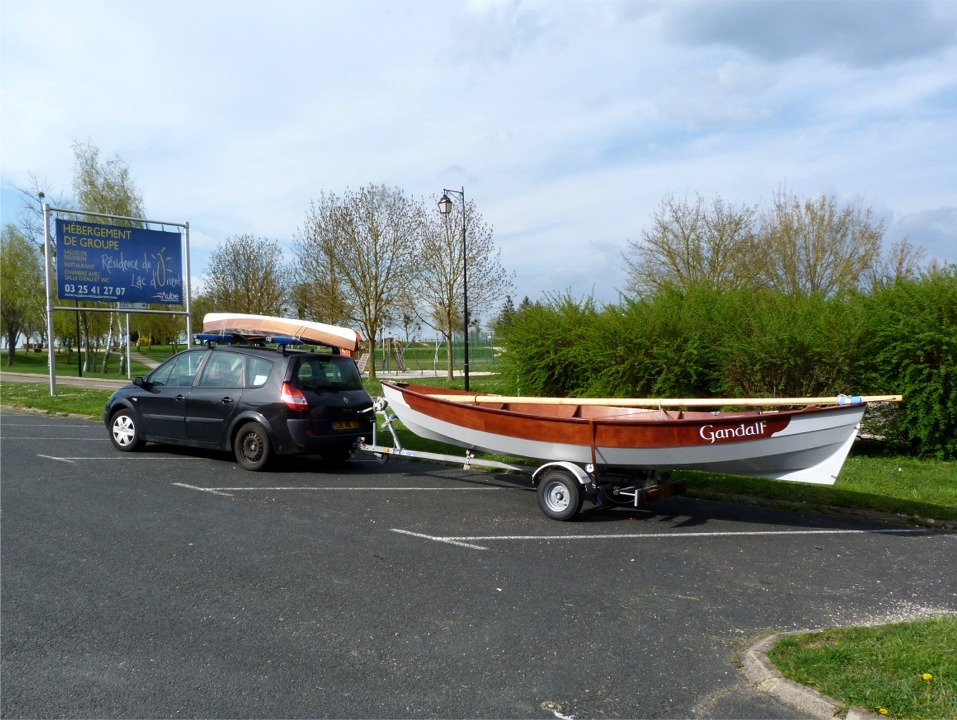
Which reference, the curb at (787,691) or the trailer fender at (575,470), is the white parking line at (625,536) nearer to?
the trailer fender at (575,470)

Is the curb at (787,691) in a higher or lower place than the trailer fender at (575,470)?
lower

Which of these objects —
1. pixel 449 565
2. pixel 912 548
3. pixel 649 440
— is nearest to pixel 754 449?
pixel 649 440

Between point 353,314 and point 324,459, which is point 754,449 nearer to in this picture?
point 324,459

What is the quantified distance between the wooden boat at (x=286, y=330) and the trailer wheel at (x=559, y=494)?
13.8 feet

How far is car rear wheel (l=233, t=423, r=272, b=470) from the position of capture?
10.1 metres

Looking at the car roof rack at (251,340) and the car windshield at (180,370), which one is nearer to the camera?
the car roof rack at (251,340)

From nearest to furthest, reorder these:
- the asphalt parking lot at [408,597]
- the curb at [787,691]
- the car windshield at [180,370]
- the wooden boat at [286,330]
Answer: the curb at [787,691] < the asphalt parking lot at [408,597] < the car windshield at [180,370] < the wooden boat at [286,330]

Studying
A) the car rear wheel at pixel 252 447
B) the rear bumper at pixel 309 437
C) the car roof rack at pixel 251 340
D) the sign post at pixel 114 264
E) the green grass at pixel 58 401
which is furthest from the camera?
the sign post at pixel 114 264

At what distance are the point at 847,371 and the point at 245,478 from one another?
887 cm

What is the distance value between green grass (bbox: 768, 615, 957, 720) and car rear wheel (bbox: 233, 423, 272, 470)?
713cm

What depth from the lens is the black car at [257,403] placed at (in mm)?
9992

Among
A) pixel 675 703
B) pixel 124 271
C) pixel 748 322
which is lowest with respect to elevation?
pixel 675 703

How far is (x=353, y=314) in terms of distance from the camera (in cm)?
3562

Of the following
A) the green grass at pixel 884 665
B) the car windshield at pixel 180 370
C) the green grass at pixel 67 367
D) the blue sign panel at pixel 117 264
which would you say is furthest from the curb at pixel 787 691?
the green grass at pixel 67 367
